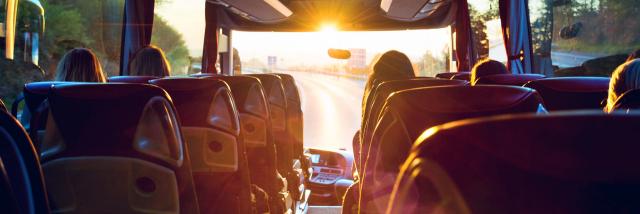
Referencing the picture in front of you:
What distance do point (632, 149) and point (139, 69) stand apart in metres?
4.24

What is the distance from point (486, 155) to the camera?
27.9 inches

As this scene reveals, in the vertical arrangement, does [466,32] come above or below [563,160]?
above

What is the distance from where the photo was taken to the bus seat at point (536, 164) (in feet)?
2.25

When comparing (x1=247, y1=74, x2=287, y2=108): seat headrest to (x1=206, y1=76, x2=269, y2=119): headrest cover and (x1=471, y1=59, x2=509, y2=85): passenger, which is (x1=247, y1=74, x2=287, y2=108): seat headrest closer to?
(x1=206, y1=76, x2=269, y2=119): headrest cover

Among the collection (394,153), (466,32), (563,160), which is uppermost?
(466,32)

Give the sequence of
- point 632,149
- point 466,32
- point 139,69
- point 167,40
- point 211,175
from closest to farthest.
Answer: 1. point 632,149
2. point 211,175
3. point 139,69
4. point 466,32
5. point 167,40

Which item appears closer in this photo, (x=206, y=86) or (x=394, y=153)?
(x=394, y=153)

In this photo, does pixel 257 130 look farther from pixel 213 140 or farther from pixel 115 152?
pixel 115 152

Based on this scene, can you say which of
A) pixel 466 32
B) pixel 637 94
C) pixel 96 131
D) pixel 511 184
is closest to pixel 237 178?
pixel 96 131

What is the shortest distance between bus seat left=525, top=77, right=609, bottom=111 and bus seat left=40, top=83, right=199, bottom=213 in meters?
1.85

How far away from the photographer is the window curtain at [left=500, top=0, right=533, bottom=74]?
7.87 m

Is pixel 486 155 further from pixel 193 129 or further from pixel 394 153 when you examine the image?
pixel 193 129

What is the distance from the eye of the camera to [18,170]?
98 cm

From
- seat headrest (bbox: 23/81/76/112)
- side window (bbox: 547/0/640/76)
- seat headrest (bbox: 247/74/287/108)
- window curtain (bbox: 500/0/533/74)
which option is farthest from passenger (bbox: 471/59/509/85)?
side window (bbox: 547/0/640/76)
